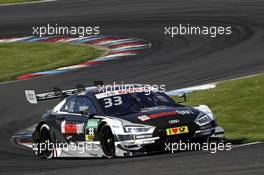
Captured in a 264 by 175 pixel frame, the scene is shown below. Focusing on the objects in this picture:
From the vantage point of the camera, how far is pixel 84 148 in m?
13.9

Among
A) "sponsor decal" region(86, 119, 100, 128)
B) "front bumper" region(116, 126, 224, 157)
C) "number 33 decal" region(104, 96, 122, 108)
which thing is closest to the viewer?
"front bumper" region(116, 126, 224, 157)

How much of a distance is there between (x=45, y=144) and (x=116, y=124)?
2.33 metres

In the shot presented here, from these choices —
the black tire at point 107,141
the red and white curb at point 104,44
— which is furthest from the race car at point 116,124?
the red and white curb at point 104,44

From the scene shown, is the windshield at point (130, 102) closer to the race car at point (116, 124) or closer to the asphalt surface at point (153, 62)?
the race car at point (116, 124)

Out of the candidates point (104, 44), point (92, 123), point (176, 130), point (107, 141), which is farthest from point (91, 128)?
point (104, 44)

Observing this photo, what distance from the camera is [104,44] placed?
2853cm

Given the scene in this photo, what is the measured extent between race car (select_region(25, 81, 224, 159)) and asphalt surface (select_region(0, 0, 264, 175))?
0.32 meters

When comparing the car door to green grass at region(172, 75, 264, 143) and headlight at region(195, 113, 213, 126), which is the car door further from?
green grass at region(172, 75, 264, 143)

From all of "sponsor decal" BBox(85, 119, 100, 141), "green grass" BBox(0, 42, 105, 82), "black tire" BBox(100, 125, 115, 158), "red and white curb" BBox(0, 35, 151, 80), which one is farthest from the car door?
"green grass" BBox(0, 42, 105, 82)

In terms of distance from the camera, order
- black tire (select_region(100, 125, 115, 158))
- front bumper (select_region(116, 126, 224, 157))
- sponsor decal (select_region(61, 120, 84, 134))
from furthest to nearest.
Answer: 1. sponsor decal (select_region(61, 120, 84, 134))
2. black tire (select_region(100, 125, 115, 158))
3. front bumper (select_region(116, 126, 224, 157))

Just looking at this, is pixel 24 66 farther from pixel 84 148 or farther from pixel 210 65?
pixel 84 148

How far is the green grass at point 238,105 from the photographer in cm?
1484

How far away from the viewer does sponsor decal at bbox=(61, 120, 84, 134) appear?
1402 cm

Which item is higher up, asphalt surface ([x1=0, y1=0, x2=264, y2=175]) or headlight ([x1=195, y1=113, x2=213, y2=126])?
headlight ([x1=195, y1=113, x2=213, y2=126])
